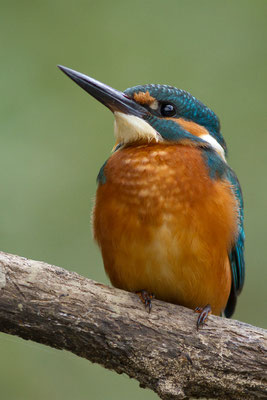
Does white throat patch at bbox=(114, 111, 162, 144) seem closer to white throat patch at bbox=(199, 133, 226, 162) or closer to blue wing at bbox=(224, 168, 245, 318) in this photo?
white throat patch at bbox=(199, 133, 226, 162)

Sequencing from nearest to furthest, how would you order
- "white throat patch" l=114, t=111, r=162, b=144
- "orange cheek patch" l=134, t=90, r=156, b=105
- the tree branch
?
1. the tree branch
2. "white throat patch" l=114, t=111, r=162, b=144
3. "orange cheek patch" l=134, t=90, r=156, b=105

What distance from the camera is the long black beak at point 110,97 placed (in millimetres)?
3969

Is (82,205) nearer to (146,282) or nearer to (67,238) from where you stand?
(67,238)

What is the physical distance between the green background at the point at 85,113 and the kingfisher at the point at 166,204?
126 cm

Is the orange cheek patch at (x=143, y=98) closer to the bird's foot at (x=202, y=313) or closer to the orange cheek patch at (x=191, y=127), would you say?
the orange cheek patch at (x=191, y=127)

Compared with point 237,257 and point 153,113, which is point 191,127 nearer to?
point 153,113

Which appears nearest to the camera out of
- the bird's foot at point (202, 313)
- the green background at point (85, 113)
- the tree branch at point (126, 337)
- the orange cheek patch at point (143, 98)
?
the tree branch at point (126, 337)

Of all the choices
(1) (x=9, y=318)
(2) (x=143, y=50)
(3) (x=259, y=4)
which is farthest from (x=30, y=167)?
(3) (x=259, y=4)

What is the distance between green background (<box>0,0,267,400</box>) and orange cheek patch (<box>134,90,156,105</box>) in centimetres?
127

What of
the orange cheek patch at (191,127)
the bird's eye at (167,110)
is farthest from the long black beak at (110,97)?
the orange cheek patch at (191,127)

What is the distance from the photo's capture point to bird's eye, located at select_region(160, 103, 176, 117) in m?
4.05

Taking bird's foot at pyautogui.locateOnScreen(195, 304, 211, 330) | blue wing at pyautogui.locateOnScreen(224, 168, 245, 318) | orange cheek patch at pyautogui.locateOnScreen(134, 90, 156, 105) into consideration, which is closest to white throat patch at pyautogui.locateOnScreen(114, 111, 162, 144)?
orange cheek patch at pyautogui.locateOnScreen(134, 90, 156, 105)

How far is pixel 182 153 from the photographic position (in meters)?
3.86

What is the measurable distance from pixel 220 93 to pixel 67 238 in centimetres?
181
